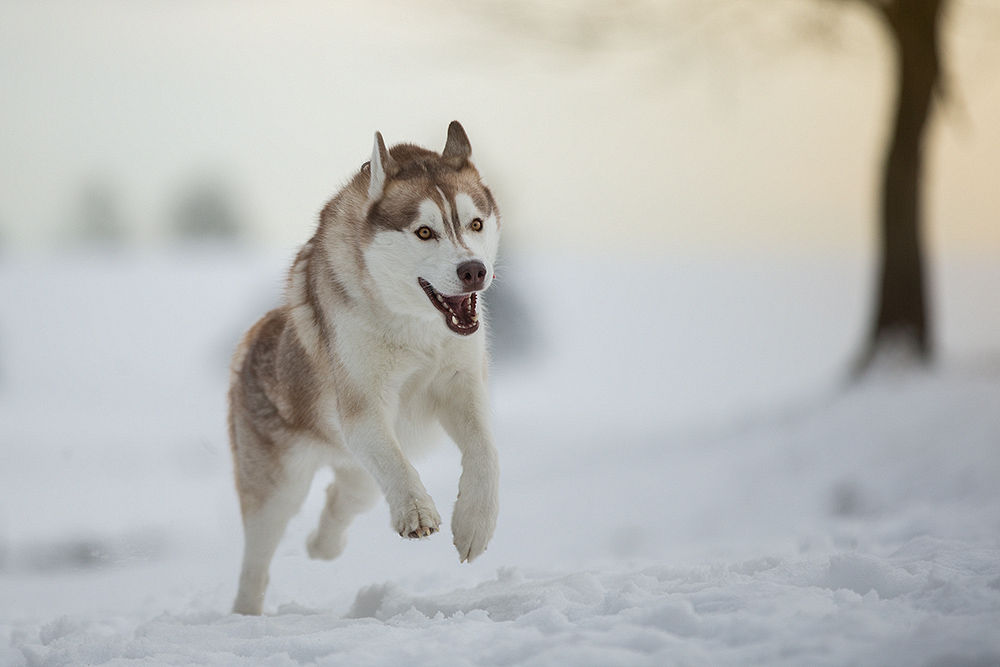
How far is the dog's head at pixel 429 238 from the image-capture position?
14.1 ft

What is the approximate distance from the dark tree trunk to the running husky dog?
854cm

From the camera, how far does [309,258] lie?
5.27 meters

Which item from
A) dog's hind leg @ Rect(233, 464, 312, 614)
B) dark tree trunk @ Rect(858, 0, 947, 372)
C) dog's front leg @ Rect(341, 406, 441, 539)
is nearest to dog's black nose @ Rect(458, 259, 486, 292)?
dog's front leg @ Rect(341, 406, 441, 539)

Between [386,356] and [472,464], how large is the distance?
0.67 m

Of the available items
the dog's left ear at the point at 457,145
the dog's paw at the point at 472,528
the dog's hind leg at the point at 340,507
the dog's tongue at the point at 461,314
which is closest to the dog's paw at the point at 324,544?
the dog's hind leg at the point at 340,507

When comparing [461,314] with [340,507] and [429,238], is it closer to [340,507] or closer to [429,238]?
[429,238]

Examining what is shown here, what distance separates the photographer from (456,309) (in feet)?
14.6

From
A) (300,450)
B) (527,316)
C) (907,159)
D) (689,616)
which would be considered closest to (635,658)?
(689,616)

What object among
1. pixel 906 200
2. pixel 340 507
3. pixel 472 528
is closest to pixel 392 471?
pixel 472 528

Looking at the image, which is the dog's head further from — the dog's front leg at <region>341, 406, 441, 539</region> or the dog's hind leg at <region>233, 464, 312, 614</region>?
the dog's hind leg at <region>233, 464, 312, 614</region>

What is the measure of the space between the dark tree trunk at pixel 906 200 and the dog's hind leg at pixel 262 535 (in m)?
8.59

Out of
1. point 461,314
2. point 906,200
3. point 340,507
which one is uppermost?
point 906,200

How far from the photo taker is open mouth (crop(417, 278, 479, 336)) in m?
4.39

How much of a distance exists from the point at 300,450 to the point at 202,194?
17.4 metres
